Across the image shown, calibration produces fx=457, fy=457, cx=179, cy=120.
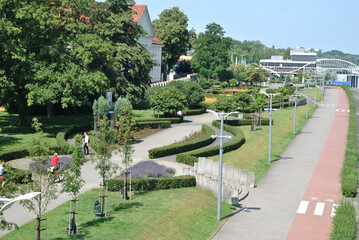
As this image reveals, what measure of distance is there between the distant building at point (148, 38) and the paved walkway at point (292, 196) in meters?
41.3

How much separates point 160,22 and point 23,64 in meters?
68.8

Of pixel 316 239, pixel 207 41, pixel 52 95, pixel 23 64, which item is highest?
pixel 207 41

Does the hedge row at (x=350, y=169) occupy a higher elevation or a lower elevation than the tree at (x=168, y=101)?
lower

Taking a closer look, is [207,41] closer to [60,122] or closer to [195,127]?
[195,127]

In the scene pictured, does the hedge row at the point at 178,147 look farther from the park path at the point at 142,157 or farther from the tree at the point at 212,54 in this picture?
the tree at the point at 212,54

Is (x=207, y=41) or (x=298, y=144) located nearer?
(x=298, y=144)

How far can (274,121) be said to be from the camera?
68.4m

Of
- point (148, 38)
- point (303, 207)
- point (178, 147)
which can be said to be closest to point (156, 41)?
point (148, 38)

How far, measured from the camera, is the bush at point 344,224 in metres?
24.7

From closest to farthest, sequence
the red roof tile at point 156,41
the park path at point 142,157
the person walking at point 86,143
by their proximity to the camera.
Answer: the park path at point 142,157, the person walking at point 86,143, the red roof tile at point 156,41

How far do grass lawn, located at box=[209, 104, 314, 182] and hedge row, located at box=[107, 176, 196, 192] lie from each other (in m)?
8.54

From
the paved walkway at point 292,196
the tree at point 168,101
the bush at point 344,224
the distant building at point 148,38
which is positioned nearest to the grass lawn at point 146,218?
the paved walkway at point 292,196

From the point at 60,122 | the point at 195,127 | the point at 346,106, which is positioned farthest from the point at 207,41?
the point at 60,122

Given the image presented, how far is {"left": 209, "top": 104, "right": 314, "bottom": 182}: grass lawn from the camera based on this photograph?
42.8 meters
